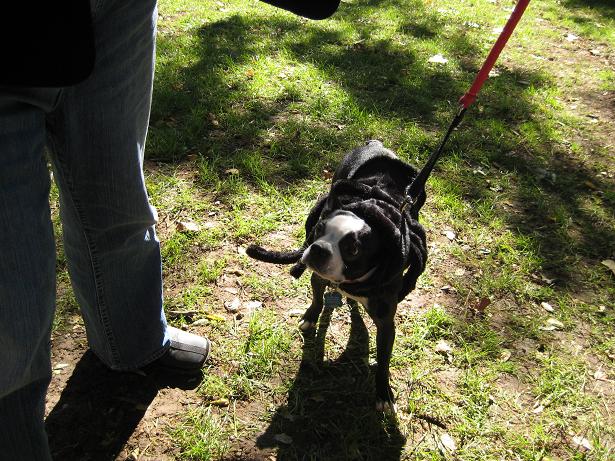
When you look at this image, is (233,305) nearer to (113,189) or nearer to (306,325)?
(306,325)

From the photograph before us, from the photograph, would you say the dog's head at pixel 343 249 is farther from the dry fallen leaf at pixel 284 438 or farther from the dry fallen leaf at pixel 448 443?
the dry fallen leaf at pixel 448 443

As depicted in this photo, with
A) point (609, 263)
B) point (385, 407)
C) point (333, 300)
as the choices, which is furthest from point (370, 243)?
point (609, 263)

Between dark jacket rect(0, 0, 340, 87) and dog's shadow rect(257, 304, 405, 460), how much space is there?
1.65m

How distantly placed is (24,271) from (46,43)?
58 cm

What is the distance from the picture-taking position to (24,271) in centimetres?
128

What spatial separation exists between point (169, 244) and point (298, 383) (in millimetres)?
1162

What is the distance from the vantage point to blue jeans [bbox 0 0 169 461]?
123 cm

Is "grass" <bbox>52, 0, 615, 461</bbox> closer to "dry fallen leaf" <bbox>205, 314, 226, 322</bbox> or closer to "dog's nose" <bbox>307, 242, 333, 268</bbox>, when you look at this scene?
"dry fallen leaf" <bbox>205, 314, 226, 322</bbox>

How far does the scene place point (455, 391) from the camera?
7.74 ft

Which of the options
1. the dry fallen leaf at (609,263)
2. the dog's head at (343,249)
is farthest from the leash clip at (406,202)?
the dry fallen leaf at (609,263)

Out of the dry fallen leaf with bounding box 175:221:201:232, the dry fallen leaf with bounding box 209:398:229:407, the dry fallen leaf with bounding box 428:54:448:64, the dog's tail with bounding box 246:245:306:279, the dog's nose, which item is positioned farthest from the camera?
the dry fallen leaf with bounding box 428:54:448:64

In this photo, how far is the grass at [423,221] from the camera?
222cm

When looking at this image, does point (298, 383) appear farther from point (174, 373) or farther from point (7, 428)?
point (7, 428)

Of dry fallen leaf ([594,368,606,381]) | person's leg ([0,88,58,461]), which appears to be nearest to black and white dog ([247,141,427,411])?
person's leg ([0,88,58,461])
